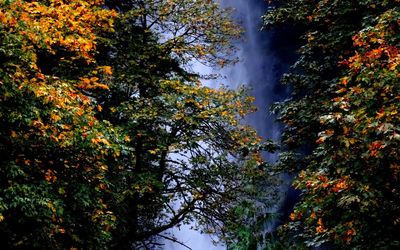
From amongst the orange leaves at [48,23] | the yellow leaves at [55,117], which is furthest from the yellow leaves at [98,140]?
the orange leaves at [48,23]

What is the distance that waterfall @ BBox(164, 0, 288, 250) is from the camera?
29297 millimetres

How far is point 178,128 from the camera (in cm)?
1344

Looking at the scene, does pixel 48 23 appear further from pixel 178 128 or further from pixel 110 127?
pixel 178 128

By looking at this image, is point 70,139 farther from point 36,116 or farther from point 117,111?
point 117,111

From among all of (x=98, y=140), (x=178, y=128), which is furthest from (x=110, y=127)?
(x=178, y=128)

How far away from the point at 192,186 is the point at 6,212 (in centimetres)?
713

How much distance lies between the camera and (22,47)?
745 cm

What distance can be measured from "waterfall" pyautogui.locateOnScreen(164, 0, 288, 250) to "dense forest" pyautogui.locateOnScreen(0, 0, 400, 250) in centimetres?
1333

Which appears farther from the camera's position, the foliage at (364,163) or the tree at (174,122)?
the tree at (174,122)

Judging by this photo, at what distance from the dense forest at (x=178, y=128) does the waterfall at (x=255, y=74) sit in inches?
525

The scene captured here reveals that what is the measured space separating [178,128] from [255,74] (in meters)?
19.7

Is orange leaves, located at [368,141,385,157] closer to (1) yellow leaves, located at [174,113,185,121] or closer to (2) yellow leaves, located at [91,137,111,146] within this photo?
(2) yellow leaves, located at [91,137,111,146]

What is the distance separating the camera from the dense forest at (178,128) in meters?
6.99

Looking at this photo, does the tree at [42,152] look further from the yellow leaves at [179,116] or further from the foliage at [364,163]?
the foliage at [364,163]
